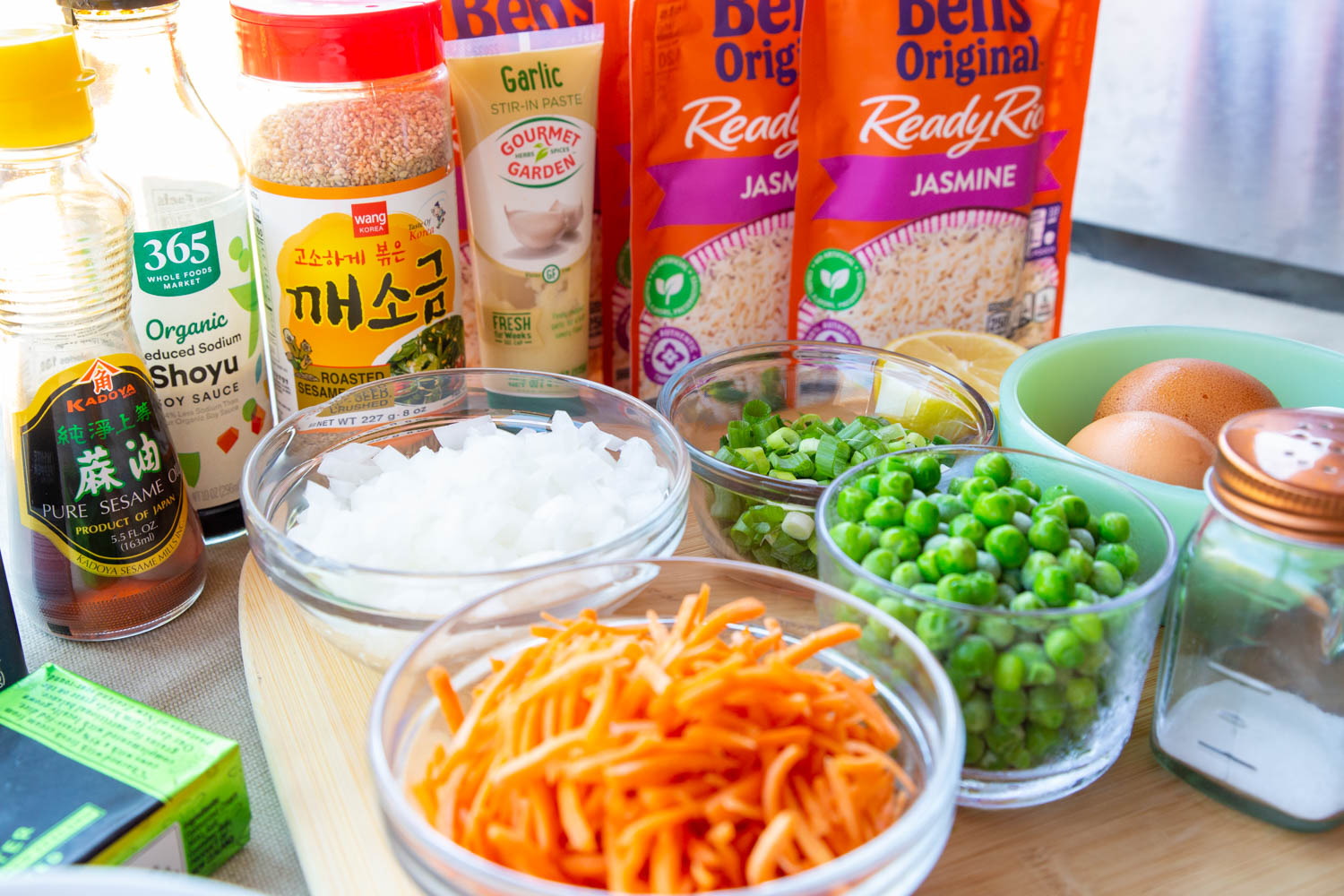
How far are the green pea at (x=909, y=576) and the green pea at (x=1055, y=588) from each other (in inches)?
3.1

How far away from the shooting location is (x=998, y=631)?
75cm

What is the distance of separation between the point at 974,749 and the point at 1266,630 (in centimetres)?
22

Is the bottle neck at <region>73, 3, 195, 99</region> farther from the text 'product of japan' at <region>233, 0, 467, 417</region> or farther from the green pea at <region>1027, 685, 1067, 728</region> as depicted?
the green pea at <region>1027, 685, 1067, 728</region>

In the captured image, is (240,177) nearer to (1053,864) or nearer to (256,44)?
(256,44)

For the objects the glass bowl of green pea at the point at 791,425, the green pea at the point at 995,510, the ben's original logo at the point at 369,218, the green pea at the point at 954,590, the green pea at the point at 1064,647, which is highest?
the ben's original logo at the point at 369,218

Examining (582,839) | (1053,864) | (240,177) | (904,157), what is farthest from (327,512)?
(904,157)

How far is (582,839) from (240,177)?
77 centimetres

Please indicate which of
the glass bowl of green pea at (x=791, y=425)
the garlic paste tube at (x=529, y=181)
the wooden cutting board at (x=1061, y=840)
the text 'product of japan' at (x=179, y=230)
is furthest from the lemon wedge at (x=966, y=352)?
the text 'product of japan' at (x=179, y=230)

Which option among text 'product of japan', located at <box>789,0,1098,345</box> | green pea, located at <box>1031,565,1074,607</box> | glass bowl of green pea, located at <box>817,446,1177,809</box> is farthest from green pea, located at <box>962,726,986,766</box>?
text 'product of japan', located at <box>789,0,1098,345</box>

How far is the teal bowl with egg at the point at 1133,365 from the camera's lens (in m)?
1.17

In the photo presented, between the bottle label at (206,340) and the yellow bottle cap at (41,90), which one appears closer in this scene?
the yellow bottle cap at (41,90)

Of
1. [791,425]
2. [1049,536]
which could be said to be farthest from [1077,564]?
[791,425]

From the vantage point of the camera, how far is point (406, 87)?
1.07 meters

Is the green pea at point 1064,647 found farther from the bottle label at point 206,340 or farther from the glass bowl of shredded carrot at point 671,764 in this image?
the bottle label at point 206,340
